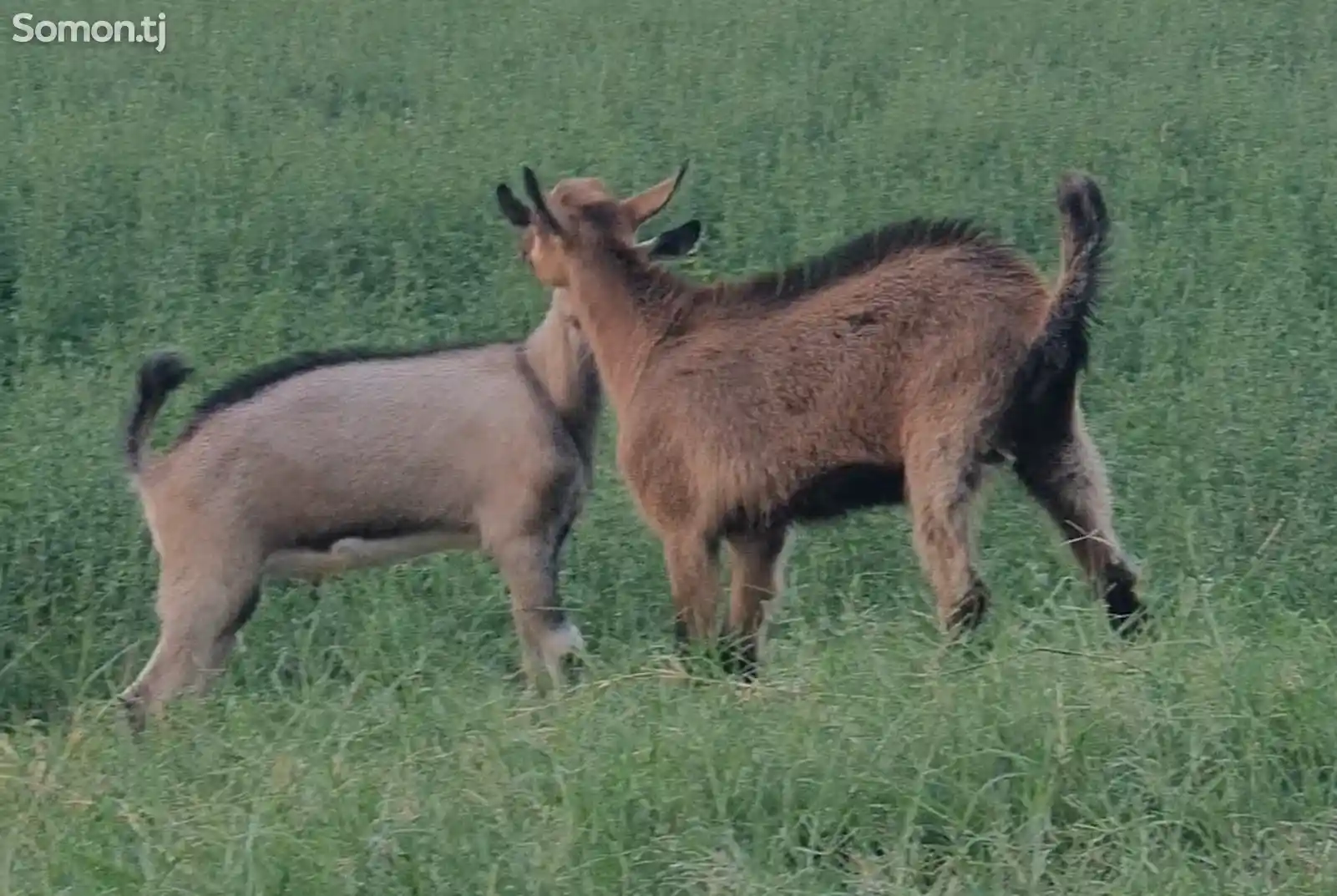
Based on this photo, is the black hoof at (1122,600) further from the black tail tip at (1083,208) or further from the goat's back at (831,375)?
the black tail tip at (1083,208)

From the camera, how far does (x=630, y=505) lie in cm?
770

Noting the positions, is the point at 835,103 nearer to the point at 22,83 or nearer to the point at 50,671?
the point at 22,83

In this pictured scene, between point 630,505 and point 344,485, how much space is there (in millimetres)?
1284

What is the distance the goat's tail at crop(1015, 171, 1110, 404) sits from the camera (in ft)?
19.2

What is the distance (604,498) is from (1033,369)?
230cm

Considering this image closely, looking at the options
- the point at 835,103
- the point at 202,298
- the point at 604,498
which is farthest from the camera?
the point at 835,103

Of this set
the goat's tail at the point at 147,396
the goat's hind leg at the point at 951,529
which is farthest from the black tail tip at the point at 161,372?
the goat's hind leg at the point at 951,529

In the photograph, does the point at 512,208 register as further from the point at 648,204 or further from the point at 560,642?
the point at 560,642

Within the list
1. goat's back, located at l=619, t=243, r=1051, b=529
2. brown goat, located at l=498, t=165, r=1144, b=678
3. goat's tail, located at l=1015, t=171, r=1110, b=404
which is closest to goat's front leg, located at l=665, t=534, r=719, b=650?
brown goat, located at l=498, t=165, r=1144, b=678

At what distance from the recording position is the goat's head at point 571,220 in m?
6.88

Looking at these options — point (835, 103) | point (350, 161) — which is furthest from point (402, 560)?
point (835, 103)

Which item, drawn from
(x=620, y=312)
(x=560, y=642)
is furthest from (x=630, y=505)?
(x=560, y=642)

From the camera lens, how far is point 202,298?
383 inches

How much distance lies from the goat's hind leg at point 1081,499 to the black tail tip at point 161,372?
2440mm
